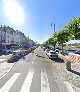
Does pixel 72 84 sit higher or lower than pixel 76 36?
Result: lower

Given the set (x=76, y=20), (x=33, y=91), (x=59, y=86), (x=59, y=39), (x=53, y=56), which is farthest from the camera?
(x=59, y=39)

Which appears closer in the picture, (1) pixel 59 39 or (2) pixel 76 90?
(2) pixel 76 90

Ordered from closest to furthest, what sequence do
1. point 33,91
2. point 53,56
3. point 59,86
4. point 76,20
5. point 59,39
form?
point 33,91, point 59,86, point 76,20, point 53,56, point 59,39

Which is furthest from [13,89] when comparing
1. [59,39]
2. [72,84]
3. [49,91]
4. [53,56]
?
[59,39]

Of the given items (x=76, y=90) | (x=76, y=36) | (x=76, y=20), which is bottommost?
(x=76, y=90)

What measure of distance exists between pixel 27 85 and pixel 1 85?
1703mm

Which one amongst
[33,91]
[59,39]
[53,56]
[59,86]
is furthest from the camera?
[59,39]

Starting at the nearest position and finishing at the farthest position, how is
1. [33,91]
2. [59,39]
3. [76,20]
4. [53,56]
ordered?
[33,91] < [76,20] < [53,56] < [59,39]

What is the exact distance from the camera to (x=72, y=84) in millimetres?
13445

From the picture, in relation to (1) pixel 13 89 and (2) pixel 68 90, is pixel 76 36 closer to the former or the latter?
(2) pixel 68 90

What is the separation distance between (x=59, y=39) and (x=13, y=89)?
34591 mm

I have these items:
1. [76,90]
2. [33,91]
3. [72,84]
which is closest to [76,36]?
[72,84]

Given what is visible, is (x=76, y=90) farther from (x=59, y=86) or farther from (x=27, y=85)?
(x=27, y=85)

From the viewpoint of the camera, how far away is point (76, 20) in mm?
16922
